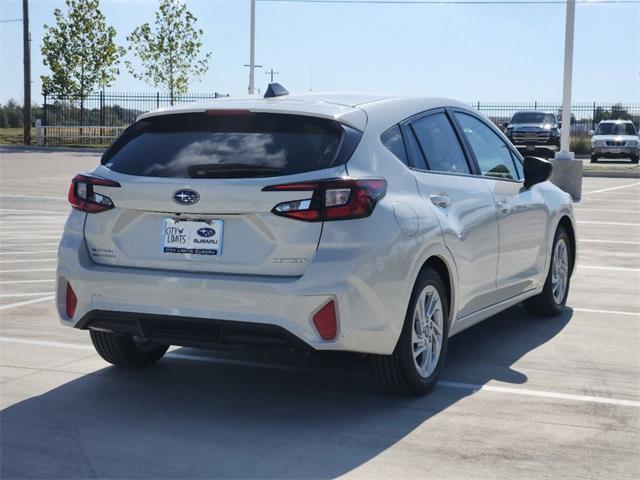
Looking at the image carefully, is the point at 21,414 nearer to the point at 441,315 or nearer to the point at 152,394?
the point at 152,394

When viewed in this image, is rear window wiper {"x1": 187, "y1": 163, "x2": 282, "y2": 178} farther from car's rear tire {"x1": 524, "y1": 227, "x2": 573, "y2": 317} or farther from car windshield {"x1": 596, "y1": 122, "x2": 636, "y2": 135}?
car windshield {"x1": 596, "y1": 122, "x2": 636, "y2": 135}

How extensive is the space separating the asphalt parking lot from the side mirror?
1.10m

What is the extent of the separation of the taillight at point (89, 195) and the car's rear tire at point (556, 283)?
379cm

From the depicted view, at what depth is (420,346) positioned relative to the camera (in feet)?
19.4

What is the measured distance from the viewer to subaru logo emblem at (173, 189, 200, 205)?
5.36 m

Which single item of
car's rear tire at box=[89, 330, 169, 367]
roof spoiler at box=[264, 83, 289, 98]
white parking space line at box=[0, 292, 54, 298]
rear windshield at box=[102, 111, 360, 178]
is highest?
roof spoiler at box=[264, 83, 289, 98]

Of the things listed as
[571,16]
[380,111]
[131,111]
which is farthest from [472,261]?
[131,111]

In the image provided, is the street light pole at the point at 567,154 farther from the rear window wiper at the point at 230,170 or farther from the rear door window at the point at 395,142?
the rear window wiper at the point at 230,170

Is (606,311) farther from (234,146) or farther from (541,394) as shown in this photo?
(234,146)

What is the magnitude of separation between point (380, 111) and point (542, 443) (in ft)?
6.56

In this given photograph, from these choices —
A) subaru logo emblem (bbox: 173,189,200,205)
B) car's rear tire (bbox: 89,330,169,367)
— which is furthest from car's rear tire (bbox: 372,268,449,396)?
car's rear tire (bbox: 89,330,169,367)

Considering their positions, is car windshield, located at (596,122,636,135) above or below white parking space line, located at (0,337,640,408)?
above

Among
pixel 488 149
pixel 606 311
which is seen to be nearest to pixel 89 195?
pixel 488 149

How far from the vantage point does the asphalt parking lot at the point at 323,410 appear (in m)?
4.73
